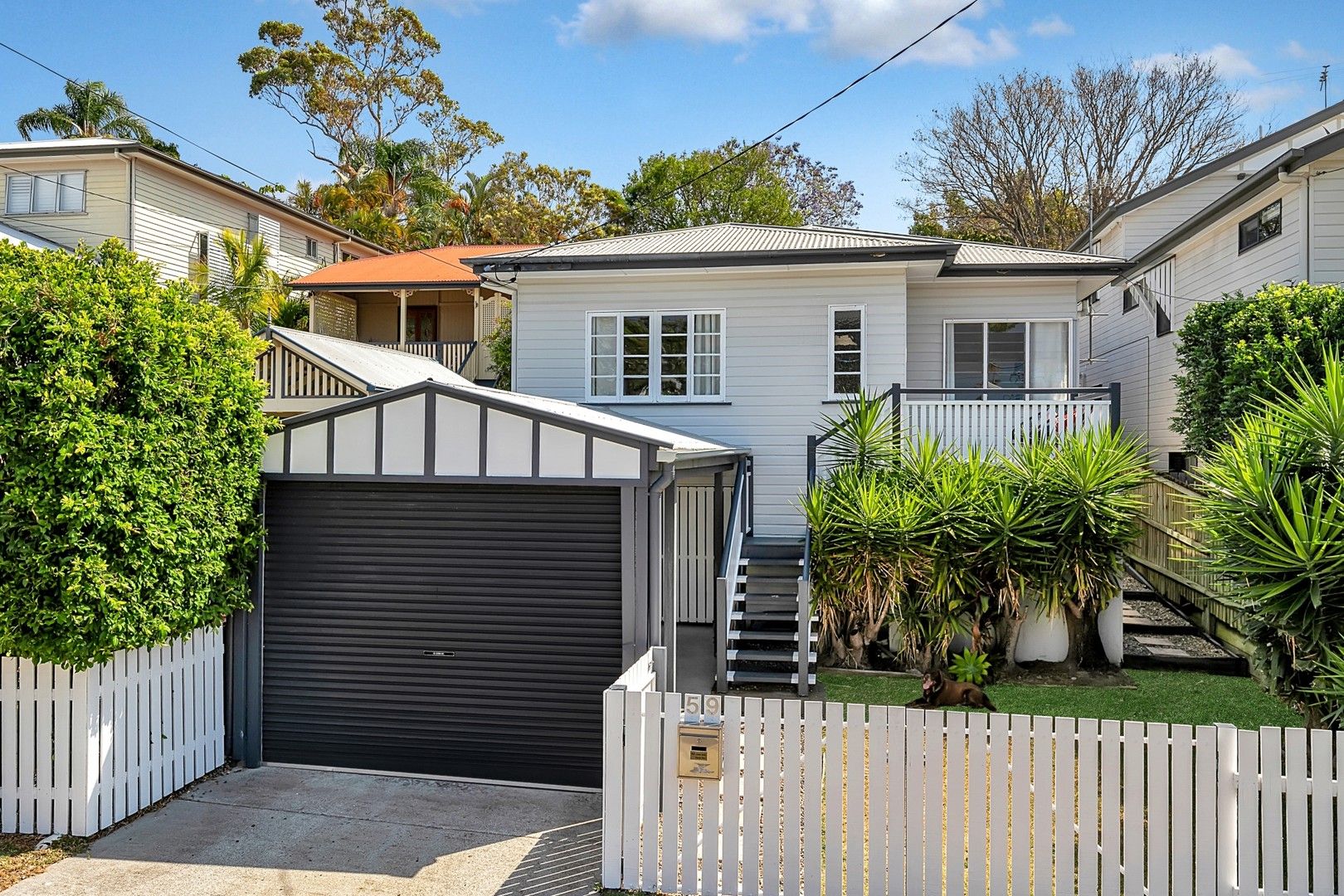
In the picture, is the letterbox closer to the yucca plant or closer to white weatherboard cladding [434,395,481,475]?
white weatherboard cladding [434,395,481,475]

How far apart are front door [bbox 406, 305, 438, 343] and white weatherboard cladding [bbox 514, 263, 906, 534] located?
14297 millimetres

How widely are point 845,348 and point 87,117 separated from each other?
112 ft

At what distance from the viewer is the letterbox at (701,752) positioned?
5.44 metres

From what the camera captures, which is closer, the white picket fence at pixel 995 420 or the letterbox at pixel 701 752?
Result: the letterbox at pixel 701 752

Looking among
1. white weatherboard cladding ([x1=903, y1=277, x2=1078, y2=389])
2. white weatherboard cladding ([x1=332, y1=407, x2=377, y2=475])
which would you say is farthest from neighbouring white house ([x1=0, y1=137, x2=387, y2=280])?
white weatherboard cladding ([x1=903, y1=277, x2=1078, y2=389])

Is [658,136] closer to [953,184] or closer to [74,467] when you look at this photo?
[953,184]

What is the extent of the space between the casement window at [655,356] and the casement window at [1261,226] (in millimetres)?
8307

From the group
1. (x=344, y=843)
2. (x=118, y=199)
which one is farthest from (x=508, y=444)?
(x=118, y=199)

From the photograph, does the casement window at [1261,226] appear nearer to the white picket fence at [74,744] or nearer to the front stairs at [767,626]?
the front stairs at [767,626]

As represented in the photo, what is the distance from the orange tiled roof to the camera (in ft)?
76.5

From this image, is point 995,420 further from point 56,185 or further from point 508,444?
point 56,185

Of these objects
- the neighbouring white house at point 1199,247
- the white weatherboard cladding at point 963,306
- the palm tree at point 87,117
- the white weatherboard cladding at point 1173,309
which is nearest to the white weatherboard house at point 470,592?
the white weatherboard cladding at point 963,306

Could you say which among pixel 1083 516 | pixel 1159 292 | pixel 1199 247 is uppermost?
pixel 1199 247

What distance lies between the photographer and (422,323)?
1073 inches
